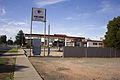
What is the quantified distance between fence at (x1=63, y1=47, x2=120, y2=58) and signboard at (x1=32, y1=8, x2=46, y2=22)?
658 centimetres

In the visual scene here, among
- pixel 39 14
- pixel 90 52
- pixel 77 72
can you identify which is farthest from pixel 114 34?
pixel 77 72

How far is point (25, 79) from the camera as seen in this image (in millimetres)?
8195

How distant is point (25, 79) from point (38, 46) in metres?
17.0

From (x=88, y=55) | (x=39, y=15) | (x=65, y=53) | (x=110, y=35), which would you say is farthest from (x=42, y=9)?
(x=110, y=35)

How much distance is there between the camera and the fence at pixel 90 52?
2539 centimetres

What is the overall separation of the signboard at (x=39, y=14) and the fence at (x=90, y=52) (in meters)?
6.58

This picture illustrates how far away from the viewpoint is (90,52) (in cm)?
2645

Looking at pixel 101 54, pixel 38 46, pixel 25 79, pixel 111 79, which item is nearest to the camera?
pixel 25 79

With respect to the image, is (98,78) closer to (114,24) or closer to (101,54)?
(101,54)

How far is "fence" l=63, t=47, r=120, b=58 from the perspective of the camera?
25.4 meters

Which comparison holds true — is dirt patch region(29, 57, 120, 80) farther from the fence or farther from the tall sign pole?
the tall sign pole

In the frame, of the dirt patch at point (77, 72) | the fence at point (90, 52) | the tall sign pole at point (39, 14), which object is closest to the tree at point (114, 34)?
the fence at point (90, 52)

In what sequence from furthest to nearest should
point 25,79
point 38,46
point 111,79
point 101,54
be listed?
point 101,54, point 38,46, point 111,79, point 25,79

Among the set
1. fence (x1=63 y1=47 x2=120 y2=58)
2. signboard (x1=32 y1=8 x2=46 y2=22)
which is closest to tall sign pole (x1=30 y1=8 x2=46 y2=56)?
signboard (x1=32 y1=8 x2=46 y2=22)
